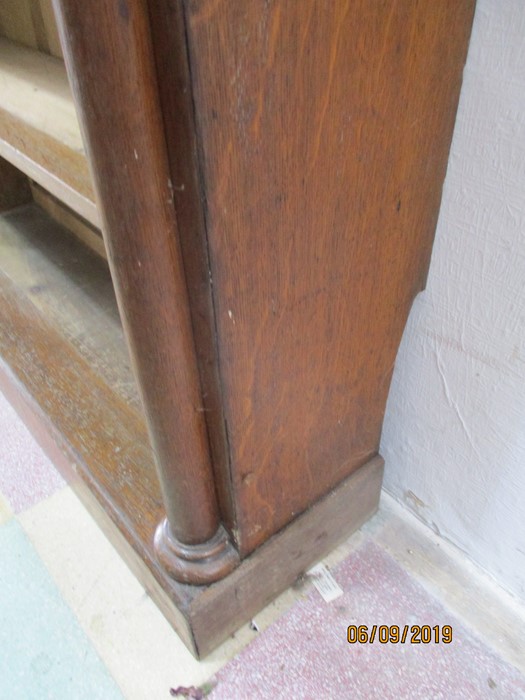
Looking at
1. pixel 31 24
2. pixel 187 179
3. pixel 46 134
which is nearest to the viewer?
pixel 187 179

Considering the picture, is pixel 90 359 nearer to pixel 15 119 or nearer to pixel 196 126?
pixel 15 119

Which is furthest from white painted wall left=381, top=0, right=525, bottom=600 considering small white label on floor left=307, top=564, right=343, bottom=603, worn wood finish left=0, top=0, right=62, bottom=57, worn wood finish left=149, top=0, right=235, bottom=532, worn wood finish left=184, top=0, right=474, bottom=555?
worn wood finish left=0, top=0, right=62, bottom=57

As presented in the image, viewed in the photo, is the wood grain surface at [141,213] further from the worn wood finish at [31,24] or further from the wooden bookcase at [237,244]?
the worn wood finish at [31,24]

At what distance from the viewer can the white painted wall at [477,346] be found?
0.49 m

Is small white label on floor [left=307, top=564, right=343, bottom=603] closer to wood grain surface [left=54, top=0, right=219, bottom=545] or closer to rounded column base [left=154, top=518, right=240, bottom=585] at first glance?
rounded column base [left=154, top=518, right=240, bottom=585]

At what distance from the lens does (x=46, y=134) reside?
58 cm

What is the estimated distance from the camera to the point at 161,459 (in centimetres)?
55

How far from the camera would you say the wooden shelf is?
0.52 m

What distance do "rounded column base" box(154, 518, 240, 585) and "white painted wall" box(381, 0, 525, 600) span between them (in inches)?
12.0
